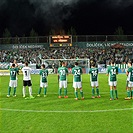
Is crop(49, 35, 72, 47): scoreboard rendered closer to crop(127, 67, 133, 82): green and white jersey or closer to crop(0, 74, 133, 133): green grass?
crop(127, 67, 133, 82): green and white jersey

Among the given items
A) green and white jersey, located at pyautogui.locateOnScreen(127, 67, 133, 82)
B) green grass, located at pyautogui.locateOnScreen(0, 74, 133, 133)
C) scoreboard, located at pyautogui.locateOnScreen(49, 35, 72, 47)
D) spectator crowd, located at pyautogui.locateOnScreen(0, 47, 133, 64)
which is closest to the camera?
green grass, located at pyautogui.locateOnScreen(0, 74, 133, 133)

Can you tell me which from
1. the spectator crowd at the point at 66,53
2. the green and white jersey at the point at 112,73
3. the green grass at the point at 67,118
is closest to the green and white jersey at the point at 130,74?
the green and white jersey at the point at 112,73

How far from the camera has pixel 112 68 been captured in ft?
50.0

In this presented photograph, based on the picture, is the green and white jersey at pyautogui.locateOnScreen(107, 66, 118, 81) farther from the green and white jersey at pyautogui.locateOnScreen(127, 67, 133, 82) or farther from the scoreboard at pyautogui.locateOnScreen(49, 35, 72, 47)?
the scoreboard at pyautogui.locateOnScreen(49, 35, 72, 47)

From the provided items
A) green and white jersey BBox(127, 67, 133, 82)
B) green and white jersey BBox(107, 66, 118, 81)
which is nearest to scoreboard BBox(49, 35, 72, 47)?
green and white jersey BBox(107, 66, 118, 81)

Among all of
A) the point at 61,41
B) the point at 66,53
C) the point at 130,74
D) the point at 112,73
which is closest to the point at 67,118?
the point at 112,73

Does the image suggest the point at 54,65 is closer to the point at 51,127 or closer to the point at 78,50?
the point at 78,50

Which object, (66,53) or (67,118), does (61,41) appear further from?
(67,118)

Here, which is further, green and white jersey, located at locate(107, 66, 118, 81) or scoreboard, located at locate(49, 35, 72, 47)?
A: scoreboard, located at locate(49, 35, 72, 47)

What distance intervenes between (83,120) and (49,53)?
49321 mm

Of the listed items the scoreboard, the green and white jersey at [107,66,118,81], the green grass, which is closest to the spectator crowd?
the scoreboard

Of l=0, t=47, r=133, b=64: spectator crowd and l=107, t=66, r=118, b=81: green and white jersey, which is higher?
l=0, t=47, r=133, b=64: spectator crowd

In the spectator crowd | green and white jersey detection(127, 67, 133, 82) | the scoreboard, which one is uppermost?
the scoreboard

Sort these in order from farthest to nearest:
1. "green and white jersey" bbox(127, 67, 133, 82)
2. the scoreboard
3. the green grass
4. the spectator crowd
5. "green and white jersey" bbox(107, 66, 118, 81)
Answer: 1. the spectator crowd
2. the scoreboard
3. "green and white jersey" bbox(107, 66, 118, 81)
4. "green and white jersey" bbox(127, 67, 133, 82)
5. the green grass
